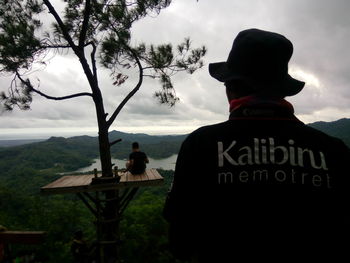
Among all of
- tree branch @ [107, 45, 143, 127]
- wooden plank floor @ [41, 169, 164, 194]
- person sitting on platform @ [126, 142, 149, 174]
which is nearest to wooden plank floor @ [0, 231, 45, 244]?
wooden plank floor @ [41, 169, 164, 194]

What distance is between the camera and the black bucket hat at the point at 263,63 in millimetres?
975

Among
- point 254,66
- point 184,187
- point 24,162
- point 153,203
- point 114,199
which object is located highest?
point 254,66

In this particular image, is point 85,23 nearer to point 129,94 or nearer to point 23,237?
point 129,94

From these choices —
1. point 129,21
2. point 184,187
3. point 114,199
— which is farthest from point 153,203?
point 184,187

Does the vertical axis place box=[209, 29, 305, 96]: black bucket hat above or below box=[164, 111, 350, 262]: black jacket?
above

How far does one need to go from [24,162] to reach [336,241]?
10053 centimetres

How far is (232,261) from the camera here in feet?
2.85

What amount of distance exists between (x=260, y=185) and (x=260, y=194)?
27 mm

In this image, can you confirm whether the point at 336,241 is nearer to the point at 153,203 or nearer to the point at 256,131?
the point at 256,131

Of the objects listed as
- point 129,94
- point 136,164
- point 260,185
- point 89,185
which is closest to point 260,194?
point 260,185

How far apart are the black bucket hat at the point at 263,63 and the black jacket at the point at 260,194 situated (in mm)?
135

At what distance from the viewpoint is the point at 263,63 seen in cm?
98

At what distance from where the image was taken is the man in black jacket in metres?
0.86

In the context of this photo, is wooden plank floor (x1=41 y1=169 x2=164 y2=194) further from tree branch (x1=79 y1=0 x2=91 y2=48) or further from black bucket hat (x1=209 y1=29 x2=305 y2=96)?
black bucket hat (x1=209 y1=29 x2=305 y2=96)
